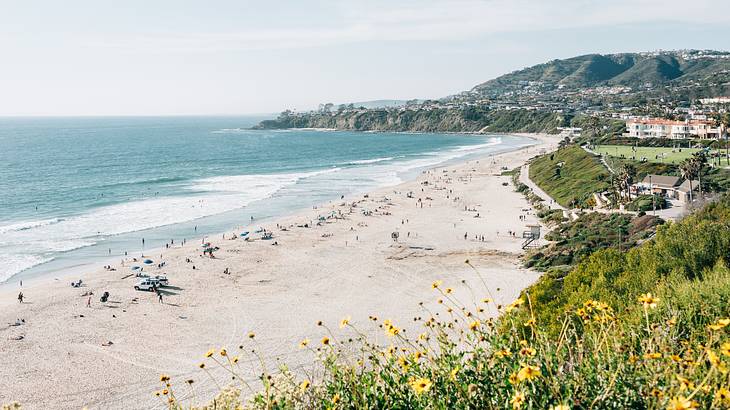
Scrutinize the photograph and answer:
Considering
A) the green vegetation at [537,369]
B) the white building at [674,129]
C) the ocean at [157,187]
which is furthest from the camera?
the white building at [674,129]

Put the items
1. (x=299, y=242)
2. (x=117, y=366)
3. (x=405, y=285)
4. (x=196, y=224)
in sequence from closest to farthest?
Result: (x=117, y=366), (x=405, y=285), (x=299, y=242), (x=196, y=224)

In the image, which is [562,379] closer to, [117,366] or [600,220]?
[117,366]

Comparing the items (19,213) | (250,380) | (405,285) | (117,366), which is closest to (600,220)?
(405,285)

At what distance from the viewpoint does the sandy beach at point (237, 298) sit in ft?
79.5

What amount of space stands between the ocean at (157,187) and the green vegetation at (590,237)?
30736 mm

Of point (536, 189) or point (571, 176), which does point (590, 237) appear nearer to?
point (571, 176)

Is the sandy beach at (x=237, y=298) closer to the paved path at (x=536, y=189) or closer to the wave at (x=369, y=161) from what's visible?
the paved path at (x=536, y=189)

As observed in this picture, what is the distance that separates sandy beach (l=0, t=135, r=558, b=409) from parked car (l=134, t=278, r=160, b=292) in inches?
Answer: 15.7

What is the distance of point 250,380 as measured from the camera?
72.9ft

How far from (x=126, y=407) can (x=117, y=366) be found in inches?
161

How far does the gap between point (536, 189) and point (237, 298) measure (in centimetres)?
4664

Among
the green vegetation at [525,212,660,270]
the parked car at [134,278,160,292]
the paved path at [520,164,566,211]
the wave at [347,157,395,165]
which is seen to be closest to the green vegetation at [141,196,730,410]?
the green vegetation at [525,212,660,270]

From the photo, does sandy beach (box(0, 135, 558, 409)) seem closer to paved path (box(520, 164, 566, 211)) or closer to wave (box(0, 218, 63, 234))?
paved path (box(520, 164, 566, 211))

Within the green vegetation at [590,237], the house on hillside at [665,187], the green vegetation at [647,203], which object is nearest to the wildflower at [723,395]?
the green vegetation at [590,237]
